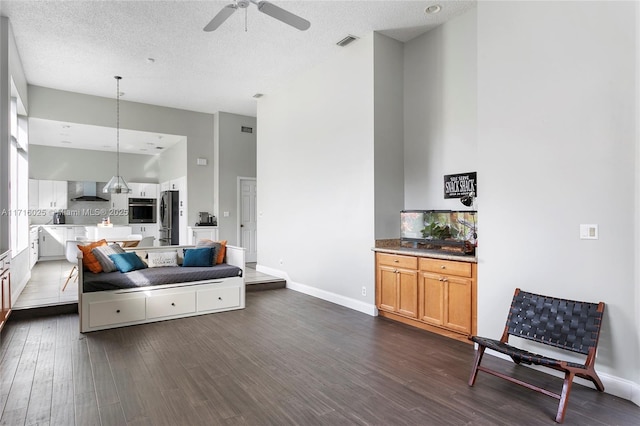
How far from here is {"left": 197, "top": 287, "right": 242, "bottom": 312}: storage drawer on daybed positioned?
462 centimetres

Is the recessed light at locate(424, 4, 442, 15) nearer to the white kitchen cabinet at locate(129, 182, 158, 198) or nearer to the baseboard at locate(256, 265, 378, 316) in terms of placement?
the baseboard at locate(256, 265, 378, 316)

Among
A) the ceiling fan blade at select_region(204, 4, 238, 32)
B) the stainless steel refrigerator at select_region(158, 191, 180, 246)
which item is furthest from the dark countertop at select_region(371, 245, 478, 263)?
the stainless steel refrigerator at select_region(158, 191, 180, 246)

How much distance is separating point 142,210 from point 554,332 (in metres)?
10.1

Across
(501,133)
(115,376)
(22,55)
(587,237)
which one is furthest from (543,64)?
(22,55)

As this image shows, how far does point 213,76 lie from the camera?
238 inches

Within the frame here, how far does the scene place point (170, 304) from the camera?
441 centimetres

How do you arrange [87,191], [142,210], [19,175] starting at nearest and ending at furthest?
1. [19,175]
2. [87,191]
3. [142,210]

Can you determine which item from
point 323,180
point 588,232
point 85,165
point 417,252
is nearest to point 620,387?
point 588,232

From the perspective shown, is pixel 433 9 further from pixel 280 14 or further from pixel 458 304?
pixel 458 304

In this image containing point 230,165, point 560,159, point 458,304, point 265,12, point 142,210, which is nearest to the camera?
point 560,159

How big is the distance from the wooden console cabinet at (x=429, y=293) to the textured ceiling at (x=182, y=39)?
2.70m

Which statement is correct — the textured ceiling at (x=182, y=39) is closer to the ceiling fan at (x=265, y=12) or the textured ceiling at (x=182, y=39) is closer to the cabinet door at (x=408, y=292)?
the ceiling fan at (x=265, y=12)

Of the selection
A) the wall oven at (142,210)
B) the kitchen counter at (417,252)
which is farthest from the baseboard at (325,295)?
the wall oven at (142,210)

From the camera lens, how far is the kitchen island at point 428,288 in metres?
3.58
